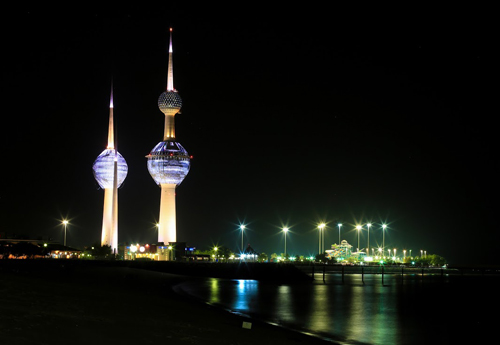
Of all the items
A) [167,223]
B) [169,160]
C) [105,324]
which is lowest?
[105,324]

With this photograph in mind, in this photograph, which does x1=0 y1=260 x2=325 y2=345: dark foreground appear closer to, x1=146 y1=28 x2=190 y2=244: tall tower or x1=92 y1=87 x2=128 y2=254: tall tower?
x1=146 y1=28 x2=190 y2=244: tall tower

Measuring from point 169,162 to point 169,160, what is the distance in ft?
1.74

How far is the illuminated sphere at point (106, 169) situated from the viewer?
17725cm

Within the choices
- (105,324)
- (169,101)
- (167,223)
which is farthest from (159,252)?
(105,324)

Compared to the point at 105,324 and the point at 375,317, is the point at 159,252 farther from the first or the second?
the point at 105,324

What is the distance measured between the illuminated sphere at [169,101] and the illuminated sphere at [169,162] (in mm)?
9484

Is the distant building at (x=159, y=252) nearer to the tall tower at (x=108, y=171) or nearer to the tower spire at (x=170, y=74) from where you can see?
the tall tower at (x=108, y=171)

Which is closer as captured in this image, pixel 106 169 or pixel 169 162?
pixel 169 162

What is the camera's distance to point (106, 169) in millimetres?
177375

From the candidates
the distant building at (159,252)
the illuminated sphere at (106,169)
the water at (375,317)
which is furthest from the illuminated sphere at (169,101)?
the water at (375,317)

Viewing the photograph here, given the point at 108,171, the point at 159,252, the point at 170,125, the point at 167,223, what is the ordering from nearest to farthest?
the point at 159,252 < the point at 167,223 < the point at 170,125 < the point at 108,171

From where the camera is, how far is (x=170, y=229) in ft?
534

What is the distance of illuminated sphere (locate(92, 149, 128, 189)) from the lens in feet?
582

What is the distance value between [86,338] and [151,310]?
9447mm
